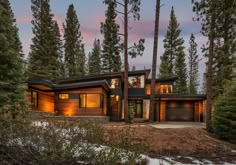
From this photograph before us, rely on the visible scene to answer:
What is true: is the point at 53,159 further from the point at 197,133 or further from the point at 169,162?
the point at 197,133

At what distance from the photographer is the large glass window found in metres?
20.5

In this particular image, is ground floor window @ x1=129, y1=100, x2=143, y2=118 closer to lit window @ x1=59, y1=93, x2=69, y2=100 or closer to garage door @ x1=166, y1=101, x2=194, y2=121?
garage door @ x1=166, y1=101, x2=194, y2=121

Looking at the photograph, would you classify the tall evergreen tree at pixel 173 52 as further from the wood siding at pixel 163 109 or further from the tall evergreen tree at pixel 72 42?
the wood siding at pixel 163 109

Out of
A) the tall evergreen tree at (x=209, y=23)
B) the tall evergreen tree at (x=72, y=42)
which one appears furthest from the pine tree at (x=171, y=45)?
the tall evergreen tree at (x=209, y=23)

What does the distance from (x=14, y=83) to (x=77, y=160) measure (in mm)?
8738

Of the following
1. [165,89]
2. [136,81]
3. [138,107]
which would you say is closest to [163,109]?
[165,89]

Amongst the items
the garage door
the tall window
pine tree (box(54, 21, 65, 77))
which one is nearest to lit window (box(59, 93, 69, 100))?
the tall window

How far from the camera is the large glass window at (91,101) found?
20.5 m

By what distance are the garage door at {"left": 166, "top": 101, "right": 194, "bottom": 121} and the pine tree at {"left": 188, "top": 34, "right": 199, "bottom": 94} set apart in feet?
61.3

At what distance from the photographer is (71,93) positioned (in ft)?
67.7

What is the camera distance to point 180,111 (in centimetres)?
2645

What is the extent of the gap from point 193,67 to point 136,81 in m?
24.4

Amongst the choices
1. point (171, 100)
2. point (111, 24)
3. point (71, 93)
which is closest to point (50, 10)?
point (111, 24)

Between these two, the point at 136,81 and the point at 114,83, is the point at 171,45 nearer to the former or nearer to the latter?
the point at 136,81
